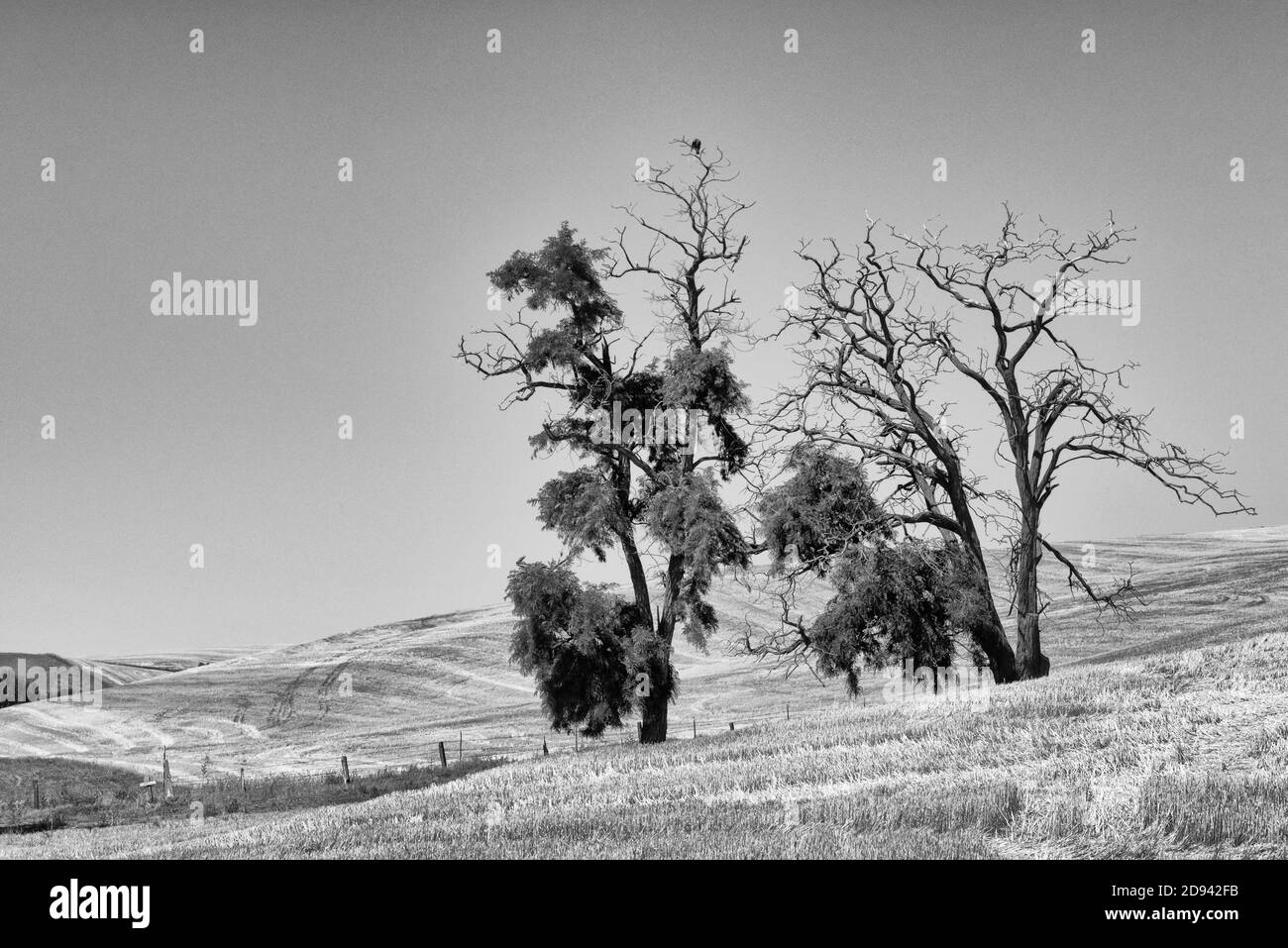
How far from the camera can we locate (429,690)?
76.7m

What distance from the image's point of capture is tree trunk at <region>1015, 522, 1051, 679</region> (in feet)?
108

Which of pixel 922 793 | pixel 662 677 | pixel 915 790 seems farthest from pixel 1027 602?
pixel 922 793

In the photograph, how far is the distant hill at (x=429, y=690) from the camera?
61500mm

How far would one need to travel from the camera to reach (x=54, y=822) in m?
32.3

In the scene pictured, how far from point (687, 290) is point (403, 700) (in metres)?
46.7

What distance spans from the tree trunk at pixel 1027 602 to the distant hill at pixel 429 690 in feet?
56.1

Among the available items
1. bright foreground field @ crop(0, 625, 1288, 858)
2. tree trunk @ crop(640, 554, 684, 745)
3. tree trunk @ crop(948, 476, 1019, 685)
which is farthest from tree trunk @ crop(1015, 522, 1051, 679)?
tree trunk @ crop(640, 554, 684, 745)

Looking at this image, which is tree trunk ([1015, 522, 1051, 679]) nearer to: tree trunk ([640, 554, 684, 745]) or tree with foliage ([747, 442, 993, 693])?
tree with foliage ([747, 442, 993, 693])

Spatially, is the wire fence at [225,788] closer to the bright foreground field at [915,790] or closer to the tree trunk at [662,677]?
the tree trunk at [662,677]

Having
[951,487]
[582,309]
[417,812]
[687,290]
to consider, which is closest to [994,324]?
[951,487]

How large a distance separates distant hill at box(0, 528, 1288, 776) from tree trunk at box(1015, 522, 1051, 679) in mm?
17099

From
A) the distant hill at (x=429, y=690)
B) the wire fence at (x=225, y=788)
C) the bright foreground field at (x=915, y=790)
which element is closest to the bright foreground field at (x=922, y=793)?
the bright foreground field at (x=915, y=790)

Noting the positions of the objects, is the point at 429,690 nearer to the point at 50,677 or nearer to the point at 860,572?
the point at 50,677
